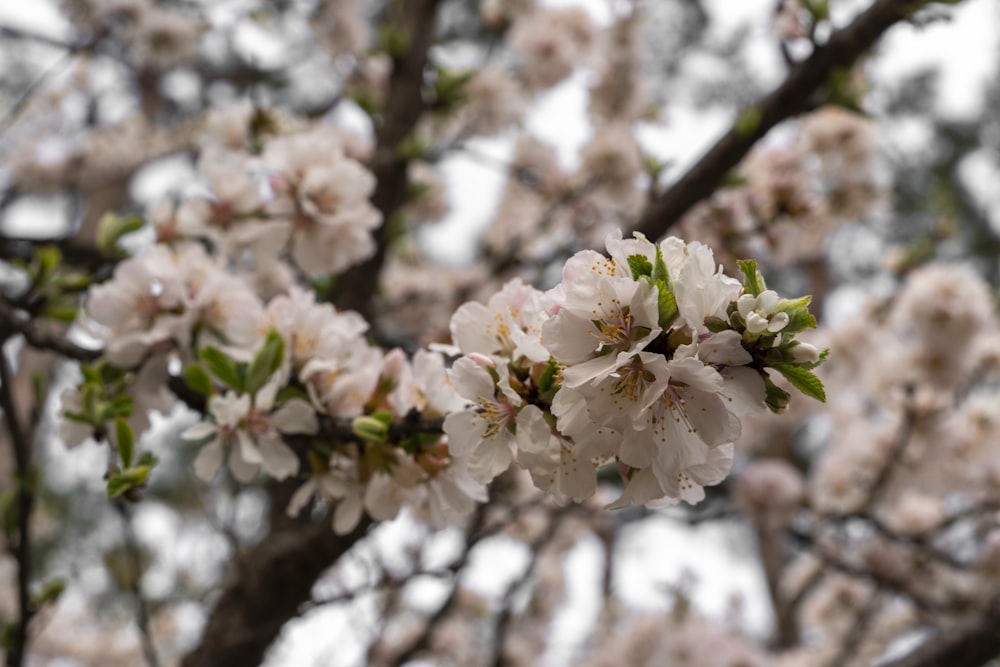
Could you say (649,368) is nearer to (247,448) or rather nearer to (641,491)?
(641,491)

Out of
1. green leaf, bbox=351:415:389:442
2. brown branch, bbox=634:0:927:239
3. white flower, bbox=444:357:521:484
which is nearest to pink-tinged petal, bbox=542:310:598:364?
white flower, bbox=444:357:521:484

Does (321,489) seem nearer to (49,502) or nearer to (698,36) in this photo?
(698,36)

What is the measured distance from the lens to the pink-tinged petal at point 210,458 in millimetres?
929

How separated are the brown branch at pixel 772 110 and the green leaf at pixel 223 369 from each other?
1012 millimetres

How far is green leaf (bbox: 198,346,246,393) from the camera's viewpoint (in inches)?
36.3

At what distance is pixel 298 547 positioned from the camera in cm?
157

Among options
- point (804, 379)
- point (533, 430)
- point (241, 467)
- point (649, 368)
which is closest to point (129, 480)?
point (241, 467)

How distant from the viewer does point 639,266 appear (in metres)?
0.65

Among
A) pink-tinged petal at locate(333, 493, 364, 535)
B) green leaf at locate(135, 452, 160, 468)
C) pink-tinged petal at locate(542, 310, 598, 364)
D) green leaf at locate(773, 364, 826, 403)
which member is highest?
pink-tinged petal at locate(542, 310, 598, 364)

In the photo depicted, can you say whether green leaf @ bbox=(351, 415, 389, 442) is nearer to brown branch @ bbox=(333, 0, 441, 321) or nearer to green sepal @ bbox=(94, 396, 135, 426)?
green sepal @ bbox=(94, 396, 135, 426)

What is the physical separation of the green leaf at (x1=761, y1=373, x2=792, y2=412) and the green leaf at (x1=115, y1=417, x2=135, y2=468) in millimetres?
740

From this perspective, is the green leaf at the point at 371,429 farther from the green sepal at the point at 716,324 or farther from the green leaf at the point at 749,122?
the green leaf at the point at 749,122

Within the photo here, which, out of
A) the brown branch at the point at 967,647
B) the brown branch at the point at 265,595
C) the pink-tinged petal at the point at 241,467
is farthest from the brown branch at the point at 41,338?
the brown branch at the point at 967,647

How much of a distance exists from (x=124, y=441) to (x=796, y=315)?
782 mm
